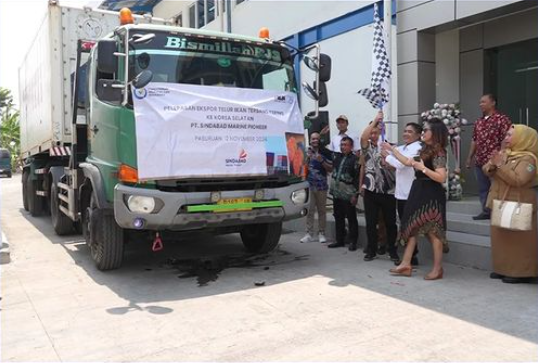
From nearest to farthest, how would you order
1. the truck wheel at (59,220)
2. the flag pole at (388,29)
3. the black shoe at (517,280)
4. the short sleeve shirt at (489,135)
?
the black shoe at (517,280) < the short sleeve shirt at (489,135) < the truck wheel at (59,220) < the flag pole at (388,29)

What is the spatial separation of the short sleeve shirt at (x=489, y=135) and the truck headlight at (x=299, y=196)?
2.43m

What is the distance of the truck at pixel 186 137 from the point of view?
5.30 m

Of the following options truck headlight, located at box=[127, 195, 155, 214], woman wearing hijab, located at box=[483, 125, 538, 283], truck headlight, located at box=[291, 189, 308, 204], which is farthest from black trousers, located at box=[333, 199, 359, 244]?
truck headlight, located at box=[127, 195, 155, 214]

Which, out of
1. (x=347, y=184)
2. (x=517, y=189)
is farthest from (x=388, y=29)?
(x=517, y=189)

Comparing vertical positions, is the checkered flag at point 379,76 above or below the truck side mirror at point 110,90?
above

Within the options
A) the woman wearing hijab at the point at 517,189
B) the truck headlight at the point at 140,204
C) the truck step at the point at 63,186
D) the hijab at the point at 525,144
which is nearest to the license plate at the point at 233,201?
the truck headlight at the point at 140,204

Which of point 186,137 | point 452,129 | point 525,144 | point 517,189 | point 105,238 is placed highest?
point 452,129

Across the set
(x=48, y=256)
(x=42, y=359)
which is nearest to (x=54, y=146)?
(x=48, y=256)

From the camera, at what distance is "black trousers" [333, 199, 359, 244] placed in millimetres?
7207

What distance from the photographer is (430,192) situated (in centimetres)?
554

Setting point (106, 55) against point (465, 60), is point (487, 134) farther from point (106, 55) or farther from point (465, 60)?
point (106, 55)

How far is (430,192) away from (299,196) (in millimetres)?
1460

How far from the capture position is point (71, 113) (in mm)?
8141

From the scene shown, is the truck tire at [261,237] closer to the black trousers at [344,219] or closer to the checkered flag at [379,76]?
the black trousers at [344,219]
